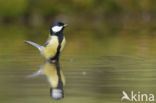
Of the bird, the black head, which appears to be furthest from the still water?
the black head

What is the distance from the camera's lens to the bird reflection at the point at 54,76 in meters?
7.43

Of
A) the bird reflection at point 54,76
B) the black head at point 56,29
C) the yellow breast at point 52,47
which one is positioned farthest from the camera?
the black head at point 56,29

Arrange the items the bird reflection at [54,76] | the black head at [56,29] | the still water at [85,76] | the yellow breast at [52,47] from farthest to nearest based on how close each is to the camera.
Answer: the black head at [56,29], the yellow breast at [52,47], the bird reflection at [54,76], the still water at [85,76]

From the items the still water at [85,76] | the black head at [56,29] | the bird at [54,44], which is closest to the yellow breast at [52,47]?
the bird at [54,44]

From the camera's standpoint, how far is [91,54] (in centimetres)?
1266

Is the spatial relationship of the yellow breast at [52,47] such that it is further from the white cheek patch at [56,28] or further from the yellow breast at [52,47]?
the white cheek patch at [56,28]

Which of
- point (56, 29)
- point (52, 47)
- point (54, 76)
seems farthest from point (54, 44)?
point (54, 76)

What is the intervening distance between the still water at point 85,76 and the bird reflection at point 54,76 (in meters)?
0.07

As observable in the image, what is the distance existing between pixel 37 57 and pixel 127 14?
30640 mm

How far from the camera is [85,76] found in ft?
29.6

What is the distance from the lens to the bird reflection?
7432 mm

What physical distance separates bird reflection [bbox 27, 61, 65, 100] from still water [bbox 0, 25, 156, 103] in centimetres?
7

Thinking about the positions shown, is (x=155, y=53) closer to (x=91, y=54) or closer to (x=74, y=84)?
(x=91, y=54)

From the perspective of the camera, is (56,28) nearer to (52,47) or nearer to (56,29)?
(56,29)
